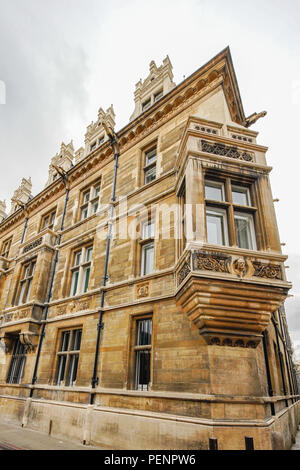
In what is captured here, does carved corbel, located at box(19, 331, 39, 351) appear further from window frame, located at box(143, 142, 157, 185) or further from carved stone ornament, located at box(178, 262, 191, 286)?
A: window frame, located at box(143, 142, 157, 185)

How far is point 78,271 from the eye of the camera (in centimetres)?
1231

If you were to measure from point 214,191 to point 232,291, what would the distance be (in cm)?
302

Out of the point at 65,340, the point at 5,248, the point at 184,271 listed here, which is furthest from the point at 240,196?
the point at 5,248

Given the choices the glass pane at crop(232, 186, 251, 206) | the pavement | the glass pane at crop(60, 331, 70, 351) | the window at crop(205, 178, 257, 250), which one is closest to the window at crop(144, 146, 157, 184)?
the window at crop(205, 178, 257, 250)

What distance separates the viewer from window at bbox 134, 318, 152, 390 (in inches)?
306

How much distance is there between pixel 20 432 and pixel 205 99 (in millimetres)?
13724

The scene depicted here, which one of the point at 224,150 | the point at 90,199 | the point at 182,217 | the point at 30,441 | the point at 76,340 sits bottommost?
the point at 30,441

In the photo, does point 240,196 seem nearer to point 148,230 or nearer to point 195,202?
point 195,202

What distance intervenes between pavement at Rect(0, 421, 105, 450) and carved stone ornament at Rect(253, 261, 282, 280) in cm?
646

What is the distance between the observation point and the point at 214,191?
297 inches

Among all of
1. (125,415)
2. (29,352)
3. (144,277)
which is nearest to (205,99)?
(144,277)

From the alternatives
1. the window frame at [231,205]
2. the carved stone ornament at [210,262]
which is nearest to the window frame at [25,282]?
the window frame at [231,205]

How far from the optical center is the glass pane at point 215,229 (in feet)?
22.7
